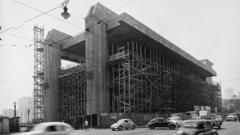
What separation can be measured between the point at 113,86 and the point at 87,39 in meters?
9.91

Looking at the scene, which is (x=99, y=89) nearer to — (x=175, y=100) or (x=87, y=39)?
(x=87, y=39)

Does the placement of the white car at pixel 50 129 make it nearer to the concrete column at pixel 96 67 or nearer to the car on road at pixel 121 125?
the car on road at pixel 121 125

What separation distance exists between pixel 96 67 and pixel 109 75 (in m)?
5.29

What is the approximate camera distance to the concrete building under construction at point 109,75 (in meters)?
47.0

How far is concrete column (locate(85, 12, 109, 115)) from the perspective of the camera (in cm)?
4556

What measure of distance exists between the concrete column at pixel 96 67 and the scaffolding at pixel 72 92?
22.6 feet

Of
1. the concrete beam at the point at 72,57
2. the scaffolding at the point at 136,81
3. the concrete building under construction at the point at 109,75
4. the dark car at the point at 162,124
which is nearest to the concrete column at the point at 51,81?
the concrete building under construction at the point at 109,75

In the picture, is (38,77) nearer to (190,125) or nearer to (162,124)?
(162,124)

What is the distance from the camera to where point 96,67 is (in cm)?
4734

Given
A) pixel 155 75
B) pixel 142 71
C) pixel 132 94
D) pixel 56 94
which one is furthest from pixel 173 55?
pixel 56 94

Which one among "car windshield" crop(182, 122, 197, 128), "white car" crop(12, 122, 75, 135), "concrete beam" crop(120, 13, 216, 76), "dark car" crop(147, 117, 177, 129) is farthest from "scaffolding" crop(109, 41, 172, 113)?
"white car" crop(12, 122, 75, 135)

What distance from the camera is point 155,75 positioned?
60.1 m

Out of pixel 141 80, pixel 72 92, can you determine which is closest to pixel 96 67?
pixel 141 80

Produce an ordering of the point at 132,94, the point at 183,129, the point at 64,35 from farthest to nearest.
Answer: the point at 64,35, the point at 132,94, the point at 183,129
